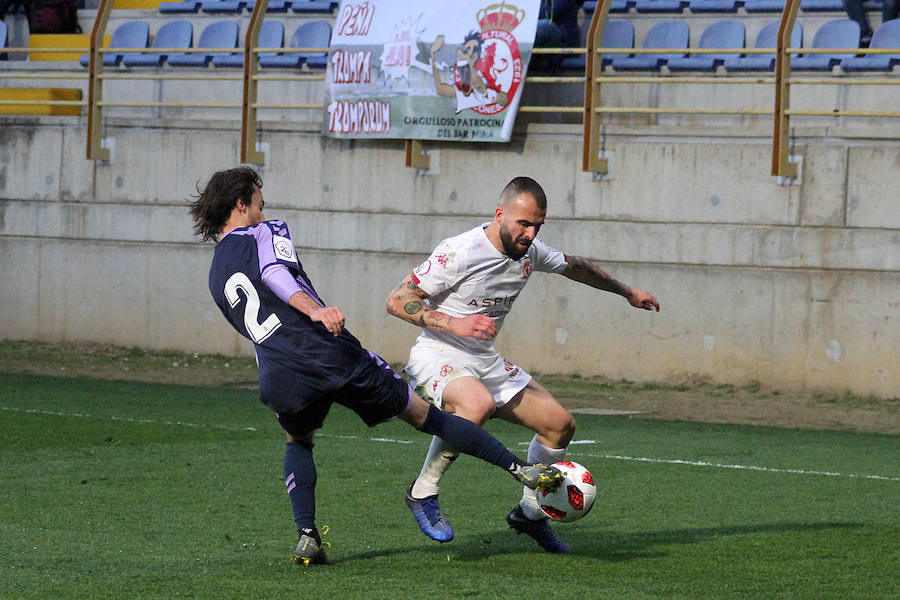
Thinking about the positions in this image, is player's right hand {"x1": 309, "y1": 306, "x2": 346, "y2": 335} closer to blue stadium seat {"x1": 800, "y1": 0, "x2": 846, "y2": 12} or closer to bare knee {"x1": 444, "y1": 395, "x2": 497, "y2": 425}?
bare knee {"x1": 444, "y1": 395, "x2": 497, "y2": 425}

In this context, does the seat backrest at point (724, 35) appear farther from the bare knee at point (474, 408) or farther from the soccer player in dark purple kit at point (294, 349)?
the soccer player in dark purple kit at point (294, 349)

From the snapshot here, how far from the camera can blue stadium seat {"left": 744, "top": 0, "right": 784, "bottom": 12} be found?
16.3 m

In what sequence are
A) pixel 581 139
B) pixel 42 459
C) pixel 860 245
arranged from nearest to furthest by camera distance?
pixel 42 459 → pixel 860 245 → pixel 581 139

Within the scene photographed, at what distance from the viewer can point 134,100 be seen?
18.6 m

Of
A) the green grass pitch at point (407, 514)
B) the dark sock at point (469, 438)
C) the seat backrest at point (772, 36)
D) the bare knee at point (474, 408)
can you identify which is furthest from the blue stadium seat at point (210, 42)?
the dark sock at point (469, 438)

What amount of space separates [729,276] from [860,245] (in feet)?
4.38

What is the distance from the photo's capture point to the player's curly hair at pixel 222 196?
6090 millimetres

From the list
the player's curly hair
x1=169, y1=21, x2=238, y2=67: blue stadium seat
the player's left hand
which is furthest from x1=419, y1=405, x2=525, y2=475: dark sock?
x1=169, y1=21, x2=238, y2=67: blue stadium seat

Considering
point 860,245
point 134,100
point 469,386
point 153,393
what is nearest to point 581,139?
point 860,245

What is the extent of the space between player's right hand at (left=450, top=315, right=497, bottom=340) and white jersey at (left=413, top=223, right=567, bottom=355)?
1.35ft

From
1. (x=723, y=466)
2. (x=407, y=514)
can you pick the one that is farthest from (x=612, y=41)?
(x=407, y=514)

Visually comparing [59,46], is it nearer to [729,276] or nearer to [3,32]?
[3,32]

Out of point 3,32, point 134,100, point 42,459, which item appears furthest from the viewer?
point 3,32

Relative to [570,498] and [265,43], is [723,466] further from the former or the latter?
[265,43]
